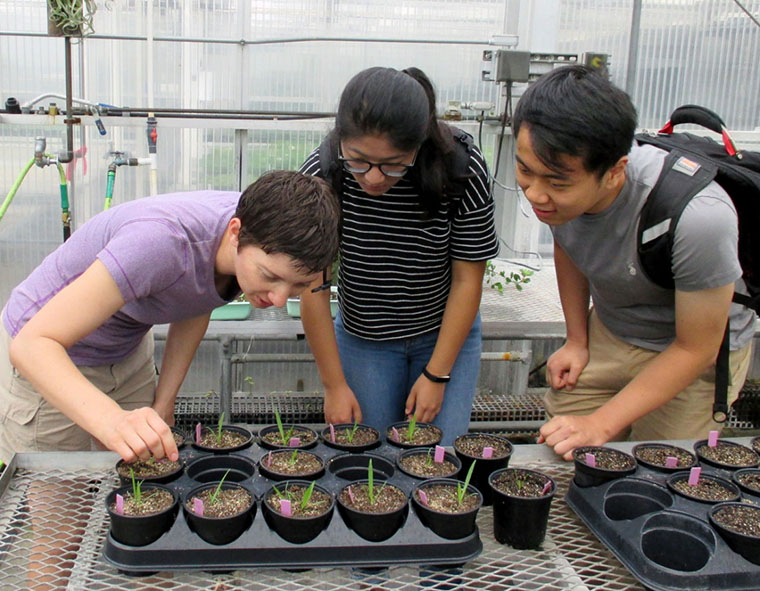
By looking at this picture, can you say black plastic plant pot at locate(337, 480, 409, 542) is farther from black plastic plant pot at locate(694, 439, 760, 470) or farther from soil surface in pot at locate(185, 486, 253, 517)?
black plastic plant pot at locate(694, 439, 760, 470)

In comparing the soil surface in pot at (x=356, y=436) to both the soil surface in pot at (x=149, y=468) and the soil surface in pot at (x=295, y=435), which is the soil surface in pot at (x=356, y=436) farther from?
the soil surface in pot at (x=149, y=468)

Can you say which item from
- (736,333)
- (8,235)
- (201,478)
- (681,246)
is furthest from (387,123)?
(8,235)

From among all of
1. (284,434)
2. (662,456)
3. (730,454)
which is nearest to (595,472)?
(662,456)

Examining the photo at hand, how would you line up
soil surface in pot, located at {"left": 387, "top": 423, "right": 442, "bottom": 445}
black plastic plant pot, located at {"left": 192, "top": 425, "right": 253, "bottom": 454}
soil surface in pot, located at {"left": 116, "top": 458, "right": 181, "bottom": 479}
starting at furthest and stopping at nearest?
soil surface in pot, located at {"left": 387, "top": 423, "right": 442, "bottom": 445}
black plastic plant pot, located at {"left": 192, "top": 425, "right": 253, "bottom": 454}
soil surface in pot, located at {"left": 116, "top": 458, "right": 181, "bottom": 479}

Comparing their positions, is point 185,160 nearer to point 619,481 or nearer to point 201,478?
point 201,478

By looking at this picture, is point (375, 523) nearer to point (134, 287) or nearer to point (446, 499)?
point (446, 499)

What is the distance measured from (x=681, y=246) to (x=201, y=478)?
930 mm

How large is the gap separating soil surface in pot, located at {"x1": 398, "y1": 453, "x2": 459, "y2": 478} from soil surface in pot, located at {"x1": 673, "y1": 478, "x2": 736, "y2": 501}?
0.37 meters

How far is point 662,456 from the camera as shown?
1314 mm

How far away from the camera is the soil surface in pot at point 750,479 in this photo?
1.22 metres

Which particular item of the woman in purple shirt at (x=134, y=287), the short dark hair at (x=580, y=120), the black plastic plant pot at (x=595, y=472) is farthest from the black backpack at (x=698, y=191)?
the woman in purple shirt at (x=134, y=287)

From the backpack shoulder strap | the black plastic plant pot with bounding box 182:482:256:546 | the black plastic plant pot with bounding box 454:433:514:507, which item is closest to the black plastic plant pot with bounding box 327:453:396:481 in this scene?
the black plastic plant pot with bounding box 454:433:514:507

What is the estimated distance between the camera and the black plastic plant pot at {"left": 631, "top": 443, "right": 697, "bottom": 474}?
1.25 metres

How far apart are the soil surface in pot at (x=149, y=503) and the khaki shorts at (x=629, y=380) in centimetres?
99
